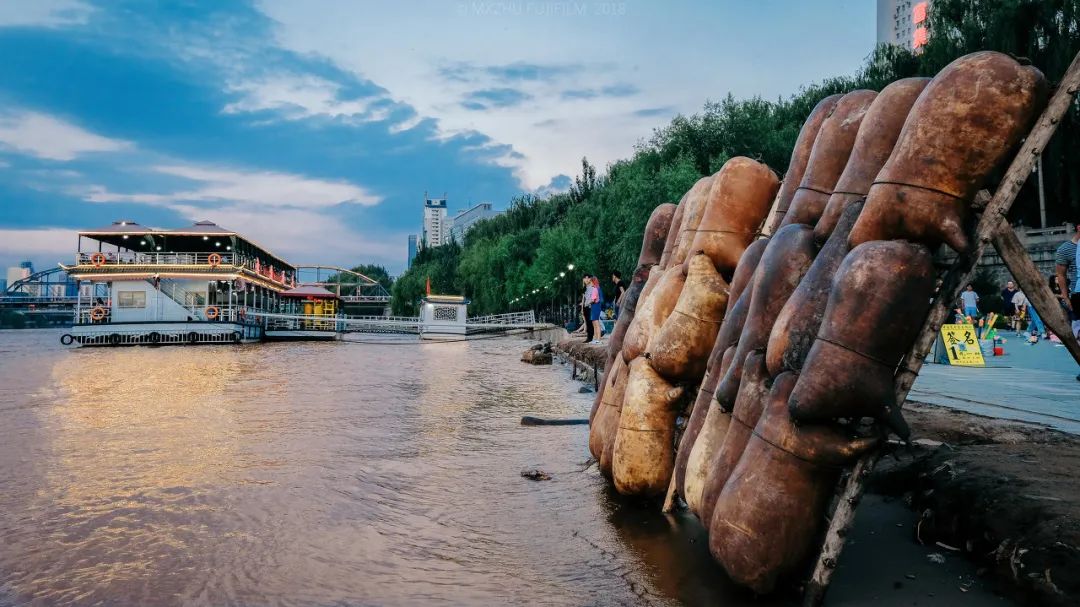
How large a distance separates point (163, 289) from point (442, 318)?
19607 millimetres

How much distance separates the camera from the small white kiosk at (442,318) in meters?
52.4

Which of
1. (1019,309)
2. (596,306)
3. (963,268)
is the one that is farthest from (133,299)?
(963,268)

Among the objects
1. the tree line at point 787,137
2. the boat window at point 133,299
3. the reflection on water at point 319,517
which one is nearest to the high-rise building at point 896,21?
the tree line at point 787,137

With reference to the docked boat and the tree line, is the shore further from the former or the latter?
the docked boat

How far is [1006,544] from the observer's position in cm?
324

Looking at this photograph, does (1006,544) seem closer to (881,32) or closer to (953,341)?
(953,341)

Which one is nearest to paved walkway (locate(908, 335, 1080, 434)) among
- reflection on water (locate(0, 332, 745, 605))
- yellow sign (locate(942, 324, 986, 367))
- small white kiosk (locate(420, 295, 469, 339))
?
yellow sign (locate(942, 324, 986, 367))

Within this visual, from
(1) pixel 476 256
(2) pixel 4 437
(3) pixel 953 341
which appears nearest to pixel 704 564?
(2) pixel 4 437

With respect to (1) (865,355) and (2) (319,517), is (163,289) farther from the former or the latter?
(1) (865,355)

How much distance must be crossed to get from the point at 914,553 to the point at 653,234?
12.3 feet

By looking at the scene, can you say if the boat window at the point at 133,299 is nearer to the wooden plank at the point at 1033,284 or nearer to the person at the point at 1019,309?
the person at the point at 1019,309

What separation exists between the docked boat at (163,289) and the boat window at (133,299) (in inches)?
2.0

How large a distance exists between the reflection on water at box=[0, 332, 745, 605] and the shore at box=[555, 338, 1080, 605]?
2.97 ft

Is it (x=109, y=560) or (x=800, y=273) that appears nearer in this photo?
(x=800, y=273)
